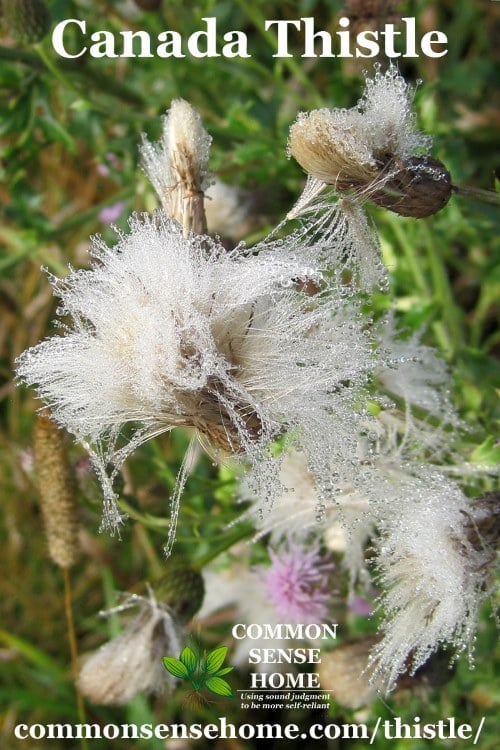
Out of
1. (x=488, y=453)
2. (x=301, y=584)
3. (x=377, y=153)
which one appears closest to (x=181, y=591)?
(x=301, y=584)

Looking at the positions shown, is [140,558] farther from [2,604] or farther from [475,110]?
[475,110]

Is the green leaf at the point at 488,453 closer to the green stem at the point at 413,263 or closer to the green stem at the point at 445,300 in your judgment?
the green stem at the point at 445,300

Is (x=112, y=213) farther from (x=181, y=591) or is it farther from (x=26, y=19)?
(x=181, y=591)

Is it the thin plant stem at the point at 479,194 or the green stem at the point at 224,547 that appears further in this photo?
the green stem at the point at 224,547

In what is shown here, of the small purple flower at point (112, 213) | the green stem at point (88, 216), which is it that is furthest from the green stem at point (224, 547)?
the small purple flower at point (112, 213)

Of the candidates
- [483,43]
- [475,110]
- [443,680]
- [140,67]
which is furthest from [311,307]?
[483,43]

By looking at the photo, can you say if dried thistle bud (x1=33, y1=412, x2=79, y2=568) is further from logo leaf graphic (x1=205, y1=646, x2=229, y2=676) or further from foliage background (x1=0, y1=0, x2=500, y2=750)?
logo leaf graphic (x1=205, y1=646, x2=229, y2=676)
